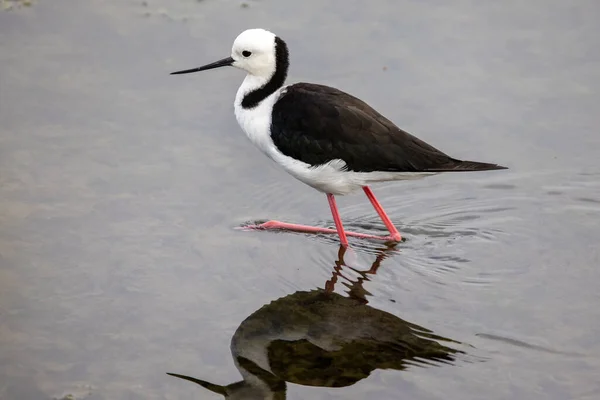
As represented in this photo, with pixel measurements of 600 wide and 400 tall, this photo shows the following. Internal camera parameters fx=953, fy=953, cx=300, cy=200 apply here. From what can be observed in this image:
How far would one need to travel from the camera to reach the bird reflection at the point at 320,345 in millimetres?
4590

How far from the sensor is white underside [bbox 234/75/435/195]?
5871mm

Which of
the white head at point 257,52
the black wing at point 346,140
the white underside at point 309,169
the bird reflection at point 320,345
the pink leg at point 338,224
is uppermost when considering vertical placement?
the white head at point 257,52

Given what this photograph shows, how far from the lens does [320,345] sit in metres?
4.89

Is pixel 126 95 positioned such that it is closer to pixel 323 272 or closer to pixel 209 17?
pixel 209 17

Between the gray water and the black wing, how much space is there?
22.6 inches

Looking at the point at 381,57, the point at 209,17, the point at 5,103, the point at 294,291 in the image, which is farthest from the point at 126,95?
the point at 294,291

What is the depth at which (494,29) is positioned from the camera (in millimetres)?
8500

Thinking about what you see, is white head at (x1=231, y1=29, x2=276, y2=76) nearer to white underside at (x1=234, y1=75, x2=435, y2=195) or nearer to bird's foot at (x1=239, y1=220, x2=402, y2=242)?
white underside at (x1=234, y1=75, x2=435, y2=195)

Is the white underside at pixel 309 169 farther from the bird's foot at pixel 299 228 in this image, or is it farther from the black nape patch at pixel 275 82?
the bird's foot at pixel 299 228

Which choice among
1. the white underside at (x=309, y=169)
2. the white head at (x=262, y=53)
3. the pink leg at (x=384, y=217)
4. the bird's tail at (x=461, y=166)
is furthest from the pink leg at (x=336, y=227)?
the white head at (x=262, y=53)

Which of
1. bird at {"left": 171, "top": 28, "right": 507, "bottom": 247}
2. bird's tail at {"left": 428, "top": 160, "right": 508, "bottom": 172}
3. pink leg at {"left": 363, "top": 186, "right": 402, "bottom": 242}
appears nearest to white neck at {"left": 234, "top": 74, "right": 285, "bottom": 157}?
bird at {"left": 171, "top": 28, "right": 507, "bottom": 247}

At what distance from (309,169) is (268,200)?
0.73 meters

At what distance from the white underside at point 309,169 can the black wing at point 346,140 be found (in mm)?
50

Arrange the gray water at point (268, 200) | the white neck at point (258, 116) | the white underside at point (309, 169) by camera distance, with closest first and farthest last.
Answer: the gray water at point (268, 200) → the white underside at point (309, 169) → the white neck at point (258, 116)
